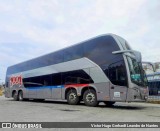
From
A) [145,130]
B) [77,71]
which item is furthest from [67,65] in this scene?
[145,130]

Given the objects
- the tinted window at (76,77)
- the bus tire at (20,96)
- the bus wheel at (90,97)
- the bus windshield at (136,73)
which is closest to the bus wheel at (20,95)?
the bus tire at (20,96)

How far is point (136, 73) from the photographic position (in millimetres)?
13883

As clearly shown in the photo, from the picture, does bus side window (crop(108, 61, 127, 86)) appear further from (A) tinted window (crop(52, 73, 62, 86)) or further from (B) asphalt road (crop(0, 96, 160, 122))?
(A) tinted window (crop(52, 73, 62, 86))

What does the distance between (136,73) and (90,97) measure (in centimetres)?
305

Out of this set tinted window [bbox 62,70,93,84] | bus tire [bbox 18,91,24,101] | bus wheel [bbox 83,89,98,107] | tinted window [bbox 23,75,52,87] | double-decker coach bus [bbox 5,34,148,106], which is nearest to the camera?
double-decker coach bus [bbox 5,34,148,106]

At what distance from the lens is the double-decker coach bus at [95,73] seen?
43.9ft

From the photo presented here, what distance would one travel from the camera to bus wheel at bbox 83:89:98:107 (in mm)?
14727

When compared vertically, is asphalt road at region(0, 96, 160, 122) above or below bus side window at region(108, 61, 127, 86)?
below

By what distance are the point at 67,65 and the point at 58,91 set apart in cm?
200

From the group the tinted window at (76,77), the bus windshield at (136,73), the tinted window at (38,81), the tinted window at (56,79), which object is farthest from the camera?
the tinted window at (38,81)

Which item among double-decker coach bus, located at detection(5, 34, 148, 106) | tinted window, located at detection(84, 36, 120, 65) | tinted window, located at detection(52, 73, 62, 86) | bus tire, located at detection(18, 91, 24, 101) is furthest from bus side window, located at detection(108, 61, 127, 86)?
bus tire, located at detection(18, 91, 24, 101)

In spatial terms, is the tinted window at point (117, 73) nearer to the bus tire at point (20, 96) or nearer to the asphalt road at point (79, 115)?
the asphalt road at point (79, 115)

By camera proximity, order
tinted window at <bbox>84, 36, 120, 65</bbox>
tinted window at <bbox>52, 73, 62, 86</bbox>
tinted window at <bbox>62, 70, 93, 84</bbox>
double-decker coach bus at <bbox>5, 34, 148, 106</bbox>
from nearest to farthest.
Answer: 1. double-decker coach bus at <bbox>5, 34, 148, 106</bbox>
2. tinted window at <bbox>84, 36, 120, 65</bbox>
3. tinted window at <bbox>62, 70, 93, 84</bbox>
4. tinted window at <bbox>52, 73, 62, 86</bbox>

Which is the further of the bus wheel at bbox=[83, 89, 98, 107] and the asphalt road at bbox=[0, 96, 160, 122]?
the bus wheel at bbox=[83, 89, 98, 107]
